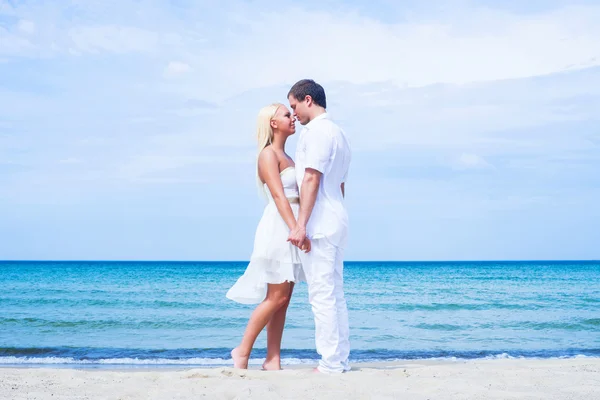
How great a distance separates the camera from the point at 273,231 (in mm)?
4430

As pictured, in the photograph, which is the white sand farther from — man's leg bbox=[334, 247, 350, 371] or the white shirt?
the white shirt

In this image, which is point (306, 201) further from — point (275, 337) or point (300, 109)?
point (275, 337)

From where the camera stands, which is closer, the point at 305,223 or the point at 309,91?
the point at 305,223

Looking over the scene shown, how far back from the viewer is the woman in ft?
14.4

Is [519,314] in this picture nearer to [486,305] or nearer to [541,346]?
[486,305]

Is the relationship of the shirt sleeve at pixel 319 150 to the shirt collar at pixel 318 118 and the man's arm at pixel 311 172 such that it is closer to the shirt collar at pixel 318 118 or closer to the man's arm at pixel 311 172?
the man's arm at pixel 311 172

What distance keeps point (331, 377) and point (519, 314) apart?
11.2 meters

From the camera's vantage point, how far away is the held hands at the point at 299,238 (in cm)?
416

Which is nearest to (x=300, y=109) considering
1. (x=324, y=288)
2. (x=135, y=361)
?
(x=324, y=288)

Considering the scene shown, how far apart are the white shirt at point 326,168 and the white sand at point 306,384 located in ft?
3.19

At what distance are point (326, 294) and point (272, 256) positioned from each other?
481mm

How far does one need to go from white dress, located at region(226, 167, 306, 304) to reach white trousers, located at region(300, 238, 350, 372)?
148mm

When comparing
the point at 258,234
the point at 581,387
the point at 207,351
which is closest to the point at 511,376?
the point at 581,387

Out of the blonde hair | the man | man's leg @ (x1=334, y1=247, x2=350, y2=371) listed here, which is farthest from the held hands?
the blonde hair
